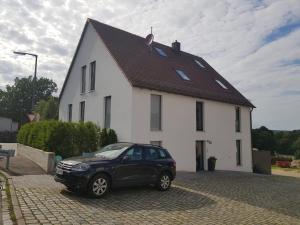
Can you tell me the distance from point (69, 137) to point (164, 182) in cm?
722

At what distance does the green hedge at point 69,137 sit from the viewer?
16.5 meters

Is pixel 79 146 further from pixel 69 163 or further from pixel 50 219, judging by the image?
pixel 50 219

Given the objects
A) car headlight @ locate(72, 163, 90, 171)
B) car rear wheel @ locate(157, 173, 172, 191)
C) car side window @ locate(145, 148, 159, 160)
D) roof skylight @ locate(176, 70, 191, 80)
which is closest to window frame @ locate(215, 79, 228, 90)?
roof skylight @ locate(176, 70, 191, 80)

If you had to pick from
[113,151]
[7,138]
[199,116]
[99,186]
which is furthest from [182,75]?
[7,138]

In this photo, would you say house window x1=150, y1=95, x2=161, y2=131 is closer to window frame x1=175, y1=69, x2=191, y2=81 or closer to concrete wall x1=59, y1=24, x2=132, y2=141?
concrete wall x1=59, y1=24, x2=132, y2=141

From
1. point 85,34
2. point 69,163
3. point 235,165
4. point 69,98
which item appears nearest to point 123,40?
point 85,34

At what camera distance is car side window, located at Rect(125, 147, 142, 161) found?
10.7 metres

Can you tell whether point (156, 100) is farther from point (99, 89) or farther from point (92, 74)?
point (92, 74)

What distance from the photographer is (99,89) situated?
20078 millimetres

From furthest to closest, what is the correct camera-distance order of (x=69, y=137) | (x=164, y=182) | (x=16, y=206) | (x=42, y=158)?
1. (x=69, y=137)
2. (x=42, y=158)
3. (x=164, y=182)
4. (x=16, y=206)

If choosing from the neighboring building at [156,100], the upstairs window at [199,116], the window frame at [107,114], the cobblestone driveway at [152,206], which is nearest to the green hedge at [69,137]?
the window frame at [107,114]

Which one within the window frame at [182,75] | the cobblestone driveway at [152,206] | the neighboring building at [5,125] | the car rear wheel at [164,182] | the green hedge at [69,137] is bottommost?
the cobblestone driveway at [152,206]

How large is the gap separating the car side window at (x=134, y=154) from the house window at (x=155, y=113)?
7.23 metres

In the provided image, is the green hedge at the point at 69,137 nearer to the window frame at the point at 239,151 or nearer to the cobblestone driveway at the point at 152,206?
the cobblestone driveway at the point at 152,206
